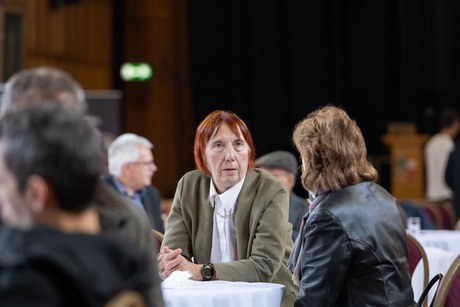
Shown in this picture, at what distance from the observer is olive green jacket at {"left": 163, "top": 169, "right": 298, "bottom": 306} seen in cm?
421

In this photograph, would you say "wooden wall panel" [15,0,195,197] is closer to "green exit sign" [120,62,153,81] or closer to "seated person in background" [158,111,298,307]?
"green exit sign" [120,62,153,81]

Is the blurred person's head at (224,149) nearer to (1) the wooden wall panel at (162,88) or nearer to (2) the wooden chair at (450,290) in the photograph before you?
(2) the wooden chair at (450,290)

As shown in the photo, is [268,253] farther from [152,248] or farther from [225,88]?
[225,88]

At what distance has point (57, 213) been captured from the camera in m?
1.90

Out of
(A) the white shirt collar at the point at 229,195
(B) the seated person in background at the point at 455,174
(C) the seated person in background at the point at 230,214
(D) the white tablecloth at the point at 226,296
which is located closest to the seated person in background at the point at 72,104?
(D) the white tablecloth at the point at 226,296

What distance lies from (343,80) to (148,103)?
111 inches

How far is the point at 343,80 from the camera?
47.6 feet

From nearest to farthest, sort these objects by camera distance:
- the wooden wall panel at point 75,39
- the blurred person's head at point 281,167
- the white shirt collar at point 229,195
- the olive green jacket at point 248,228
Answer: the olive green jacket at point 248,228
the white shirt collar at point 229,195
the blurred person's head at point 281,167
the wooden wall panel at point 75,39

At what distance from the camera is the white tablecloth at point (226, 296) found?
3.60m

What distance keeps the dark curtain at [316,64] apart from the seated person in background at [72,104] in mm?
11950

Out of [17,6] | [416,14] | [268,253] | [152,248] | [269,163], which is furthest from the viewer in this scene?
[416,14]

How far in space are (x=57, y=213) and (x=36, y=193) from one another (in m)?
0.05

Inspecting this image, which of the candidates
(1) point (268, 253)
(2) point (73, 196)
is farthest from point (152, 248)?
(1) point (268, 253)

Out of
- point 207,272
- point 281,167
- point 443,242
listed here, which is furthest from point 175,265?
point 443,242
